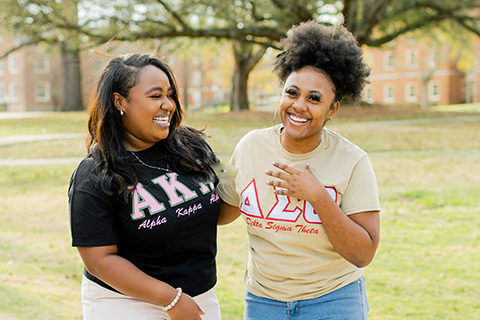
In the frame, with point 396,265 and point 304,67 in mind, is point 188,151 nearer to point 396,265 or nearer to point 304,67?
point 304,67

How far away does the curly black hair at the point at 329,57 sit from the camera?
2.52 m

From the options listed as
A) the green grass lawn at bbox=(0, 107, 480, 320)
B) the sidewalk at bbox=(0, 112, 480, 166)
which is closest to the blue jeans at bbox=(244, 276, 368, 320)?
the green grass lawn at bbox=(0, 107, 480, 320)

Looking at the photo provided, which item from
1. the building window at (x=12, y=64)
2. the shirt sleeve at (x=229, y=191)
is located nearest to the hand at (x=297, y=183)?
the shirt sleeve at (x=229, y=191)

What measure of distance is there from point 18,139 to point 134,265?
1538 cm

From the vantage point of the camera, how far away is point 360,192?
2.37m

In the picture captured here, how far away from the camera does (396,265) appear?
18.2ft

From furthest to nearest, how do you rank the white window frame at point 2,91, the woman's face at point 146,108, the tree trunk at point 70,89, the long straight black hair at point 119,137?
the white window frame at point 2,91
the tree trunk at point 70,89
the woman's face at point 146,108
the long straight black hair at point 119,137

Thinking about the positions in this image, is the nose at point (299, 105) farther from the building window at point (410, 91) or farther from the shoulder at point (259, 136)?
the building window at point (410, 91)

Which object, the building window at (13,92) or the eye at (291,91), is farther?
the building window at (13,92)

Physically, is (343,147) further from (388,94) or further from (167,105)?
(388,94)

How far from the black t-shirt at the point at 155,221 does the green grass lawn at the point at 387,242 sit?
0.60 m

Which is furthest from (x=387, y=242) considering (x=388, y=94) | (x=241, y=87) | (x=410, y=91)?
(x=388, y=94)

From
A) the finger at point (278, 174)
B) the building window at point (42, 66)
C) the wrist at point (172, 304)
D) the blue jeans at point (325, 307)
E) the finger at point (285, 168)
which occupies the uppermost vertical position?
the building window at point (42, 66)

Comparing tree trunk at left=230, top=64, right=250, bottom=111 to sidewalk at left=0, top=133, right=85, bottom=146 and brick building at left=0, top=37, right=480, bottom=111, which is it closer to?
sidewalk at left=0, top=133, right=85, bottom=146
